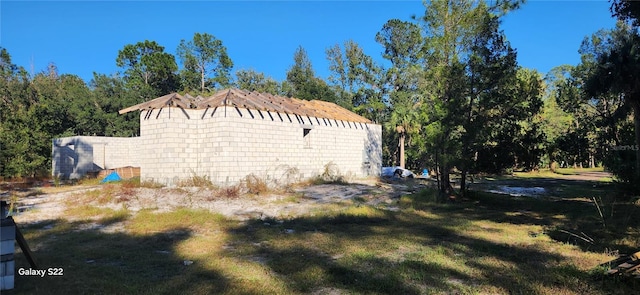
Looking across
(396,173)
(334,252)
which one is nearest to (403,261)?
(334,252)

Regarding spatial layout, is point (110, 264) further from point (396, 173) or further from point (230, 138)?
point (396, 173)

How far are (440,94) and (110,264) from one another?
1111 cm

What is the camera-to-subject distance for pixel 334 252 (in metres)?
6.12

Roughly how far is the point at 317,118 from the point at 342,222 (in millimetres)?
10344

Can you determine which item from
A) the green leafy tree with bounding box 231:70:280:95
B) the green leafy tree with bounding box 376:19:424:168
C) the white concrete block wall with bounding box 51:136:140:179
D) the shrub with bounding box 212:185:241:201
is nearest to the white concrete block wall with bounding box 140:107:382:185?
the shrub with bounding box 212:185:241:201

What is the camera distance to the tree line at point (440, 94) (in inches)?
479

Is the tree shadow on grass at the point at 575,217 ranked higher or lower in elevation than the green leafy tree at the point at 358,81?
lower

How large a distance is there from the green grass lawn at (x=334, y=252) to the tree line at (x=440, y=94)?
3.35 meters

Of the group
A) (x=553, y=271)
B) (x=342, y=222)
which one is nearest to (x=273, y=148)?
(x=342, y=222)

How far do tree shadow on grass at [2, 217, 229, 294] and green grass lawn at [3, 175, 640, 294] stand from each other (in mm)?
18

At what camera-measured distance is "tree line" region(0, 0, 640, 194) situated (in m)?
12.2

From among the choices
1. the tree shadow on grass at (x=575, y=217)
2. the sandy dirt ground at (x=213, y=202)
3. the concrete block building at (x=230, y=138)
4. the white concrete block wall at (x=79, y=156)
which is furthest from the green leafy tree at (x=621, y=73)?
the white concrete block wall at (x=79, y=156)

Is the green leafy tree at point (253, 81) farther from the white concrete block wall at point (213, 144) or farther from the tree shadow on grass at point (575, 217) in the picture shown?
the tree shadow on grass at point (575, 217)

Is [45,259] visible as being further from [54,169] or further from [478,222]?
[54,169]
